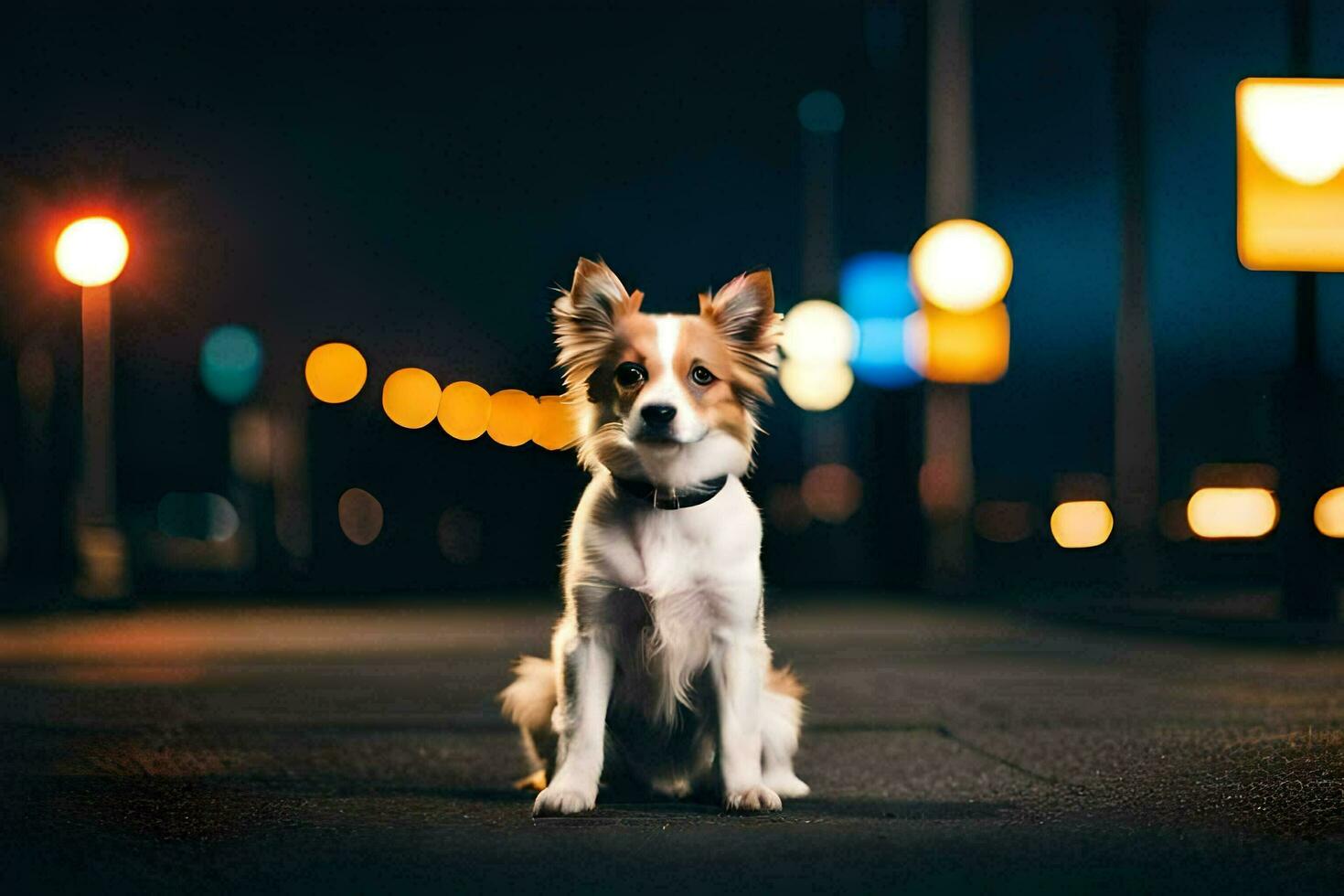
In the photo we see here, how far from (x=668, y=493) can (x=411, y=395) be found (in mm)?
81758

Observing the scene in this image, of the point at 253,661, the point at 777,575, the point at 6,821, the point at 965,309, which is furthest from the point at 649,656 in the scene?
the point at 777,575

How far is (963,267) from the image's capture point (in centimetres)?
2319

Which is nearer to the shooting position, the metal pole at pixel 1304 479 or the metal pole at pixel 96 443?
the metal pole at pixel 1304 479

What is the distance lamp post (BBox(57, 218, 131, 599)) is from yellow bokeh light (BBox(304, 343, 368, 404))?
45082 millimetres

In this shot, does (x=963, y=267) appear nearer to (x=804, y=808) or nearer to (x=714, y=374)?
(x=804, y=808)

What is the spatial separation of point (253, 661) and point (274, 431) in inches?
1535

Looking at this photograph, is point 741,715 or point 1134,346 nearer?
point 741,715

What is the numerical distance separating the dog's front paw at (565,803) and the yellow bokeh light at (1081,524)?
33280mm

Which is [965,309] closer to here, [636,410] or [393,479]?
[636,410]

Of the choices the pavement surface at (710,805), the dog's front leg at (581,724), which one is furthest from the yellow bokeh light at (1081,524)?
the dog's front leg at (581,724)

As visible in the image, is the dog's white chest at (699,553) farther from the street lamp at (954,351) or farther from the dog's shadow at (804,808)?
the street lamp at (954,351)

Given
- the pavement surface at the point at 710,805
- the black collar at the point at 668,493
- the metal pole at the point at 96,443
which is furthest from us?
the metal pole at the point at 96,443

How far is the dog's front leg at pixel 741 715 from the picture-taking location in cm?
749

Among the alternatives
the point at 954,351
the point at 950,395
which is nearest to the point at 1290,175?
the point at 954,351
